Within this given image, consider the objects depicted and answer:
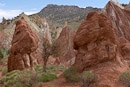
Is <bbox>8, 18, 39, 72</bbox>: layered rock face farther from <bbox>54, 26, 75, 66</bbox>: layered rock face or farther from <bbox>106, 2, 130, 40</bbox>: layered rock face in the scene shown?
<bbox>106, 2, 130, 40</bbox>: layered rock face

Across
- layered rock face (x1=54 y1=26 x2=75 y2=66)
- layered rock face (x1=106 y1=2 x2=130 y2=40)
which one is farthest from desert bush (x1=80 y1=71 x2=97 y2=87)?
layered rock face (x1=106 y1=2 x2=130 y2=40)

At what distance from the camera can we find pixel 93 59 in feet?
38.2

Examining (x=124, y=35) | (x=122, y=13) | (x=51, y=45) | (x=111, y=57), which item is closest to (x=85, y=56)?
(x=111, y=57)

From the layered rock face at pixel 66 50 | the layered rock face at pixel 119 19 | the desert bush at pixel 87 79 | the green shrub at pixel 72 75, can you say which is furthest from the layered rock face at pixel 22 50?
the layered rock face at pixel 119 19

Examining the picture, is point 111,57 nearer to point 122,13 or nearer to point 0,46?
point 122,13

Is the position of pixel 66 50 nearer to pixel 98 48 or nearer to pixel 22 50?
pixel 22 50

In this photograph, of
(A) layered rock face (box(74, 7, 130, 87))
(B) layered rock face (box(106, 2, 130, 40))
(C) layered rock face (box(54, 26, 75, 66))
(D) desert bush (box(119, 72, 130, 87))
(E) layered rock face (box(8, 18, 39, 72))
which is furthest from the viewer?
(B) layered rock face (box(106, 2, 130, 40))

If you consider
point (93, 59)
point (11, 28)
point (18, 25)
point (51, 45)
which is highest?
point (11, 28)

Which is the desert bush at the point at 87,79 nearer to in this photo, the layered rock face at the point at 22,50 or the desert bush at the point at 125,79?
the desert bush at the point at 125,79

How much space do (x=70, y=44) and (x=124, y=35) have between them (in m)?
26.8

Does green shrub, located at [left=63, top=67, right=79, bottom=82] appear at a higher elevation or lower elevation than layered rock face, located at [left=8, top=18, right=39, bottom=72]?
lower

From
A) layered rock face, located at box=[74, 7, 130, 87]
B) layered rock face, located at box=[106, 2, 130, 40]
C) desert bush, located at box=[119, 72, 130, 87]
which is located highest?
layered rock face, located at box=[106, 2, 130, 40]

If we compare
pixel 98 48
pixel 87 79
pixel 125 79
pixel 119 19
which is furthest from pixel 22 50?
pixel 119 19

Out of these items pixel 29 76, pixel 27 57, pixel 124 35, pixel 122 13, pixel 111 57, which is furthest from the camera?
pixel 122 13
